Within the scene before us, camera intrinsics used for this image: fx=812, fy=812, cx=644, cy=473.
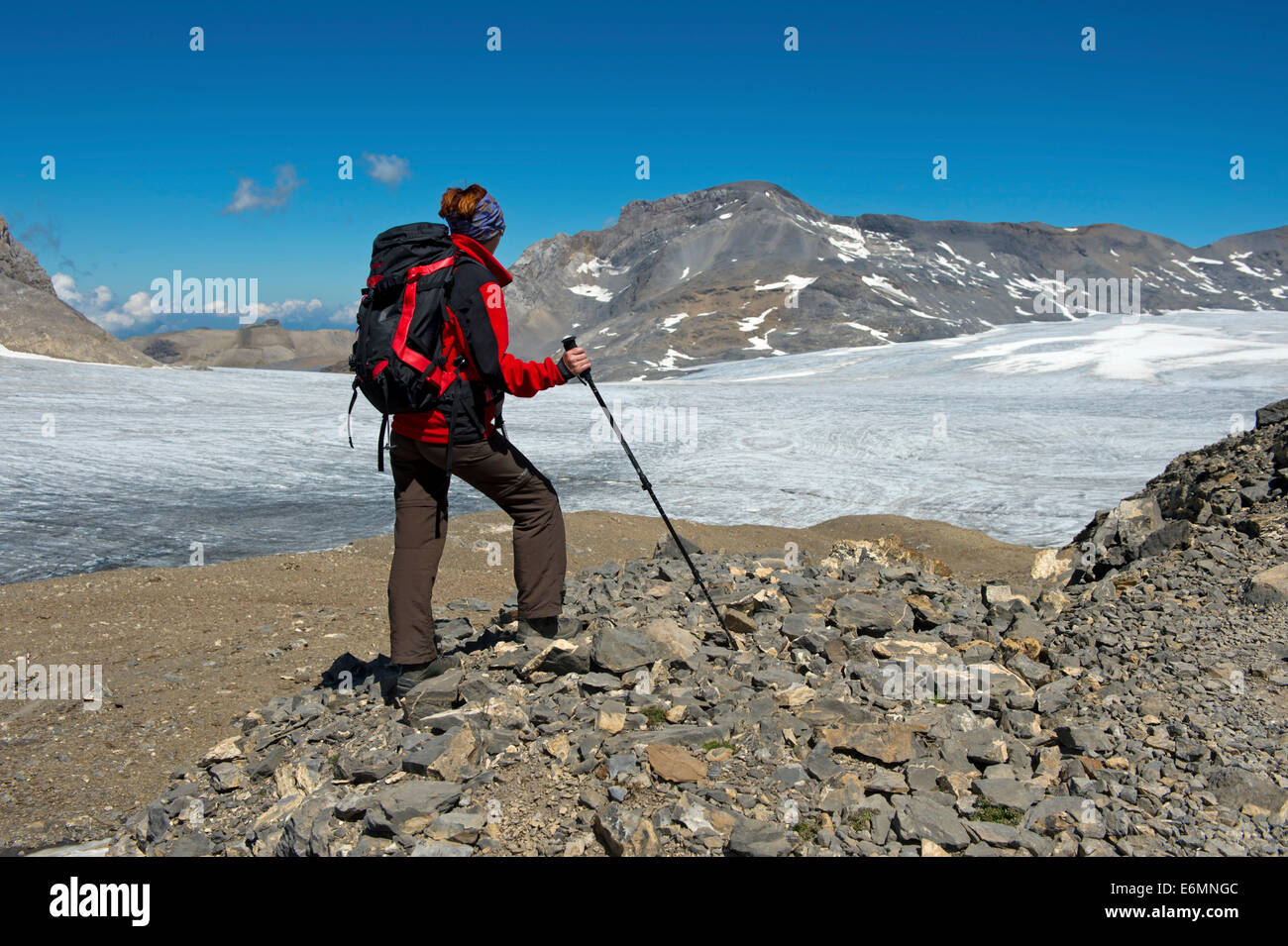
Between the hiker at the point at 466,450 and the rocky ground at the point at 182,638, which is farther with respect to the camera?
the rocky ground at the point at 182,638

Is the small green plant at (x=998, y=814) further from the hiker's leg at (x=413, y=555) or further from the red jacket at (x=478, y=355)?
the hiker's leg at (x=413, y=555)

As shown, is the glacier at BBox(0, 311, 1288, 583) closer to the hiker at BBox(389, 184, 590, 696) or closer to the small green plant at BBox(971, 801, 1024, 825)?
the hiker at BBox(389, 184, 590, 696)

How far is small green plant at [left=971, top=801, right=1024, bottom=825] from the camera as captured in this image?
10.5 ft

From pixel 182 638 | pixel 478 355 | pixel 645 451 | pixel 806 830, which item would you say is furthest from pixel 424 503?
pixel 645 451

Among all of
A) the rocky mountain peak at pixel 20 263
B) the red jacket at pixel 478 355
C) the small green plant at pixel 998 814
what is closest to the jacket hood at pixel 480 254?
the red jacket at pixel 478 355

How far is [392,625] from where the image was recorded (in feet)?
14.9

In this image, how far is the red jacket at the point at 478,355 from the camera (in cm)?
418

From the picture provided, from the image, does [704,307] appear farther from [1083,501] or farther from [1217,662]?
[1217,662]

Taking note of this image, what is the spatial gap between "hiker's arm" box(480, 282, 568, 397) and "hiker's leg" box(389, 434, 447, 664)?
669 mm

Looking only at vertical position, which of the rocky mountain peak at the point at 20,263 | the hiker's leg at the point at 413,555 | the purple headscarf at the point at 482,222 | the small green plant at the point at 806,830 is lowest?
the small green plant at the point at 806,830

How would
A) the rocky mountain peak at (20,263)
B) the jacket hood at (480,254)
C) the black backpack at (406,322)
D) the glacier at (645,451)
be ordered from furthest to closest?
the rocky mountain peak at (20,263)
the glacier at (645,451)
the jacket hood at (480,254)
the black backpack at (406,322)

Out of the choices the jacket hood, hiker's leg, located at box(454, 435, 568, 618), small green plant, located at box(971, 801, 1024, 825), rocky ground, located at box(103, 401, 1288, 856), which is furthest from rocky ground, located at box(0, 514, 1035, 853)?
small green plant, located at box(971, 801, 1024, 825)

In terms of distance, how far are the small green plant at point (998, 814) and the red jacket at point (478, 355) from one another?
2.74 m

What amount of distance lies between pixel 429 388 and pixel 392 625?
4.49 feet
